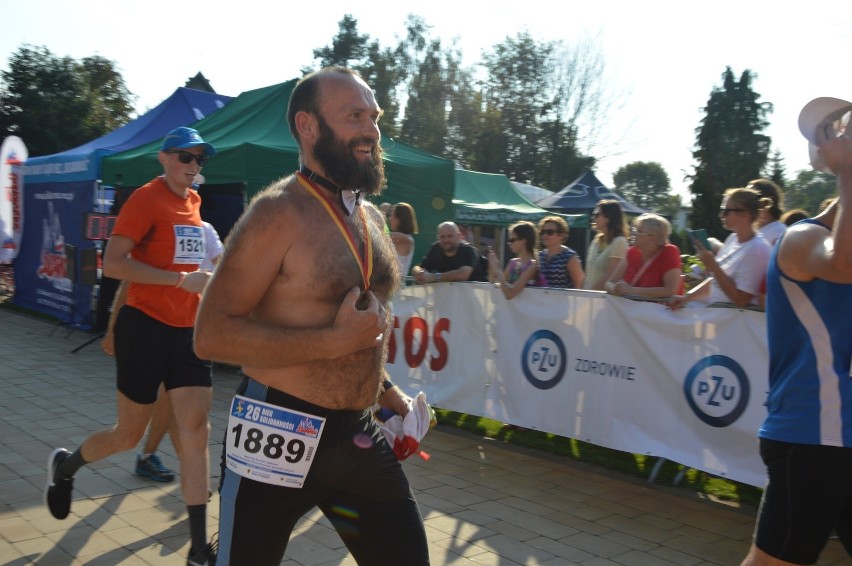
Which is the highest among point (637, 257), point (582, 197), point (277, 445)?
point (582, 197)

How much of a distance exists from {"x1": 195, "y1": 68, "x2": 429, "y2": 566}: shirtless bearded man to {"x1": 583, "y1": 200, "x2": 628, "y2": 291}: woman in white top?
4.35 meters

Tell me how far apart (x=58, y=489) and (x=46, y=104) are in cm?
2250

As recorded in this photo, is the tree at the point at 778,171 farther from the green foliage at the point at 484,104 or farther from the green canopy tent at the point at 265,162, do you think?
the green canopy tent at the point at 265,162

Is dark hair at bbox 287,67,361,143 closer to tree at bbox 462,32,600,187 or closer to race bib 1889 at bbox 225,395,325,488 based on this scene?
race bib 1889 at bbox 225,395,325,488

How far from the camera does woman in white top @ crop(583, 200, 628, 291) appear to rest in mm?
6359

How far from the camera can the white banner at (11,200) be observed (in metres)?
14.5

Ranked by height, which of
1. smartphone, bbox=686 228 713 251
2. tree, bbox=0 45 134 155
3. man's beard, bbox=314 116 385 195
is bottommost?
smartphone, bbox=686 228 713 251

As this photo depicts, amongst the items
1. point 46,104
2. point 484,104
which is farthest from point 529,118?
point 46,104

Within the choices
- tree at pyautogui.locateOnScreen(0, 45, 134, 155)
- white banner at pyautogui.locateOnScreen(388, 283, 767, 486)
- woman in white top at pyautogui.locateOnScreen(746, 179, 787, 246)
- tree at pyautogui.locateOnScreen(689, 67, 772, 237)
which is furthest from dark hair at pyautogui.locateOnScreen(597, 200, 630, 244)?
tree at pyautogui.locateOnScreen(689, 67, 772, 237)

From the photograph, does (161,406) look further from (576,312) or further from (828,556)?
(828,556)

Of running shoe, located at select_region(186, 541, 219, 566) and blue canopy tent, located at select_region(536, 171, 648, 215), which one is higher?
blue canopy tent, located at select_region(536, 171, 648, 215)

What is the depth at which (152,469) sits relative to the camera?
5027mm

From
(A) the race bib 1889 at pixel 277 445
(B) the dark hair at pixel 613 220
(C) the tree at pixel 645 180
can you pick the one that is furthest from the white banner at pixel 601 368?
(C) the tree at pixel 645 180

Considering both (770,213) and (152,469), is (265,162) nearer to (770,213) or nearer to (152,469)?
(152,469)
